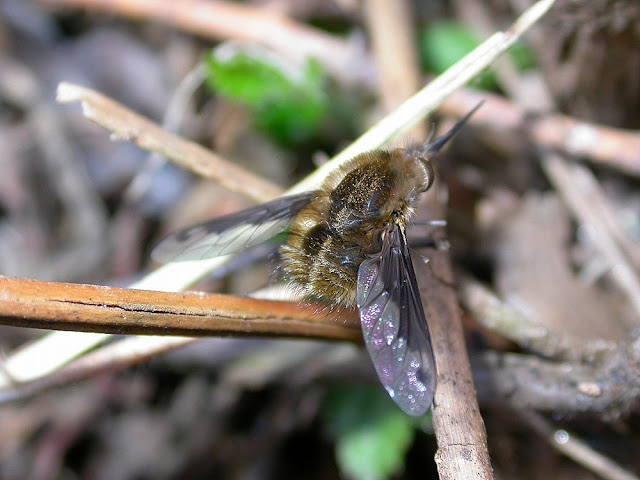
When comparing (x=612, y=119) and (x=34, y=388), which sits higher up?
(x=612, y=119)

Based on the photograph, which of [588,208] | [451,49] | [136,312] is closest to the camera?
[136,312]

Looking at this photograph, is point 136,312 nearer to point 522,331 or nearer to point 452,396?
point 452,396

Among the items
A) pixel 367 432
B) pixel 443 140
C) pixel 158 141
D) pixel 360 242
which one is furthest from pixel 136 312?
pixel 367 432

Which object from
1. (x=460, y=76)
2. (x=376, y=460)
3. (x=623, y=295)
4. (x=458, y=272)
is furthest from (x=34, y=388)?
(x=623, y=295)

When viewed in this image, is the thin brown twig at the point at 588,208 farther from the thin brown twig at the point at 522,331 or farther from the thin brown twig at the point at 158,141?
the thin brown twig at the point at 158,141

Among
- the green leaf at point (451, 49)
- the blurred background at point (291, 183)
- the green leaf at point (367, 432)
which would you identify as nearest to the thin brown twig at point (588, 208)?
the blurred background at point (291, 183)

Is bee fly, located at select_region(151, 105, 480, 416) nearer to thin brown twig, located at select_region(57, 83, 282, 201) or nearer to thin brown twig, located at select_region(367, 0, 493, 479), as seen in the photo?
thin brown twig, located at select_region(367, 0, 493, 479)

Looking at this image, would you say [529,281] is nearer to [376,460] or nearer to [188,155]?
[376,460]
